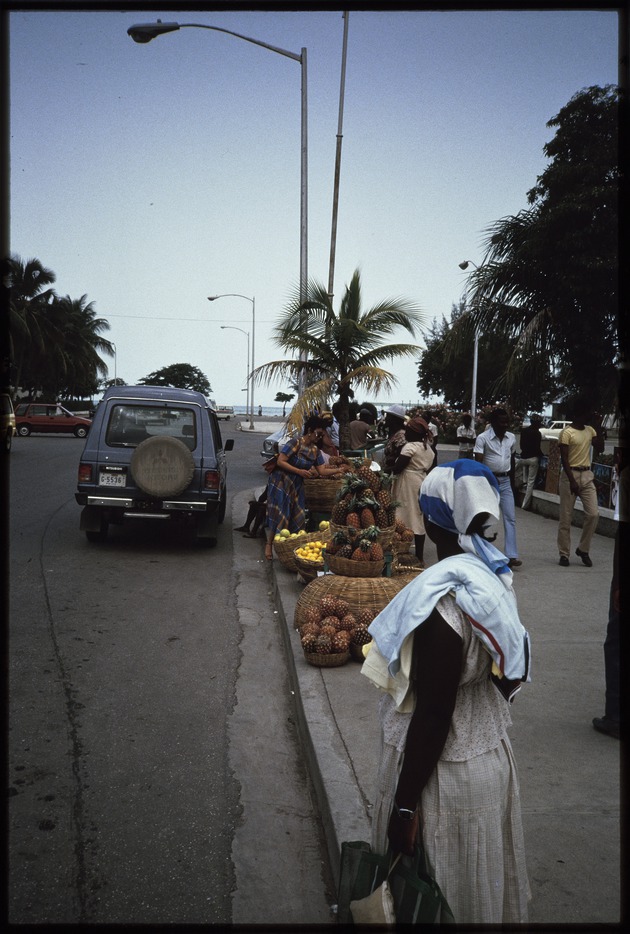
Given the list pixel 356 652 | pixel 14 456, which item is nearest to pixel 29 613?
pixel 356 652

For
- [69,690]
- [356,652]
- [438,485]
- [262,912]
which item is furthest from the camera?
[356,652]

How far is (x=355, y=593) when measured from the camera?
607 centimetres

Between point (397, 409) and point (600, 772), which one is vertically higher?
point (397, 409)

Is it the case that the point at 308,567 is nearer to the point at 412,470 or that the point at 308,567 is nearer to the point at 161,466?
the point at 412,470

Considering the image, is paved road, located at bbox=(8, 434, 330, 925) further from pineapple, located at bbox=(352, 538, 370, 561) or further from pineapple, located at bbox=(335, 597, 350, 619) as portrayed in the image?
pineapple, located at bbox=(352, 538, 370, 561)

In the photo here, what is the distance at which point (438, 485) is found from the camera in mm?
2162

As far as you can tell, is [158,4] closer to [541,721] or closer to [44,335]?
[541,721]

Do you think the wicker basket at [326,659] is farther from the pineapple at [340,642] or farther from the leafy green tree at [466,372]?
the leafy green tree at [466,372]

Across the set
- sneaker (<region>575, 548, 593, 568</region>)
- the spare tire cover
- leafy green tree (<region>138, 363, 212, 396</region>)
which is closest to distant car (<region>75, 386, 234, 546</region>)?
the spare tire cover

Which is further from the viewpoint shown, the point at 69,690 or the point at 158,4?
the point at 69,690

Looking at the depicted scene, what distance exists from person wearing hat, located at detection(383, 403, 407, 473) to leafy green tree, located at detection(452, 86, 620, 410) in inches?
268

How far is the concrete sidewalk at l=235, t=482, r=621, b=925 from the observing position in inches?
118

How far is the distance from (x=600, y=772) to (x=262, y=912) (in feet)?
6.36

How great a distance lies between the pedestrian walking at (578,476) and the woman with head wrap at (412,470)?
5.27ft
